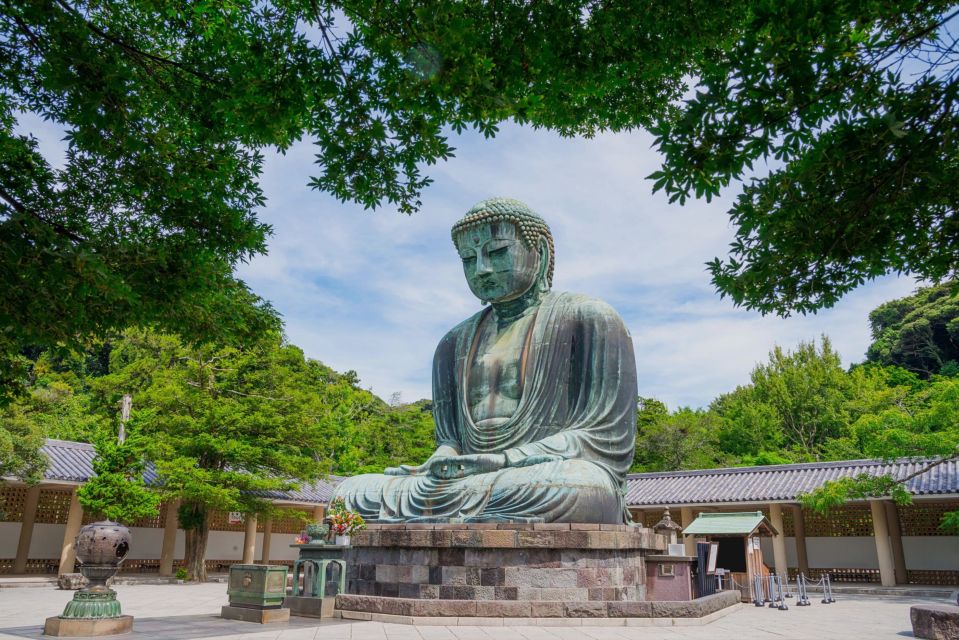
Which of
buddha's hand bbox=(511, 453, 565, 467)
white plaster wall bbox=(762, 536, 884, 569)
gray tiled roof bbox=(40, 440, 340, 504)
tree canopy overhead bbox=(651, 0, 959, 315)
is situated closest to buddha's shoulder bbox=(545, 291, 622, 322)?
buddha's hand bbox=(511, 453, 565, 467)

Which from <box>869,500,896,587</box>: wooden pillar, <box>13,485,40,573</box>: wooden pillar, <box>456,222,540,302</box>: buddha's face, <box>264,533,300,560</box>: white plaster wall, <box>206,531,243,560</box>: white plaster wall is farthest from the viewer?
<box>264,533,300,560</box>: white plaster wall

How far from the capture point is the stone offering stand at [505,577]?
7.23m

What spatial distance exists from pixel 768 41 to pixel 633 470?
27014mm

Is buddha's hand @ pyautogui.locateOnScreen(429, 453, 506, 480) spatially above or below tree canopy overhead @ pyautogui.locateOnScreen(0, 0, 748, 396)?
below

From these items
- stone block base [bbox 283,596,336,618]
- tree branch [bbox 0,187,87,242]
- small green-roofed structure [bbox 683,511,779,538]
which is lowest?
stone block base [bbox 283,596,336,618]

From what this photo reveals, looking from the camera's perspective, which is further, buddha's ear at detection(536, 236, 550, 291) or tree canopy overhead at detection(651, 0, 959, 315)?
buddha's ear at detection(536, 236, 550, 291)

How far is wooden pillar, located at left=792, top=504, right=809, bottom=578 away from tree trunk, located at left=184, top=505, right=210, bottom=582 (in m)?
16.7

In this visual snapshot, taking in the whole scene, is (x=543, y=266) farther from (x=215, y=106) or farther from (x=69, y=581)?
(x=69, y=581)

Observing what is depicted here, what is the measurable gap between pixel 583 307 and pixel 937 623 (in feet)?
18.0

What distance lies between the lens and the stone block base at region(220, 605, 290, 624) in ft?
23.4

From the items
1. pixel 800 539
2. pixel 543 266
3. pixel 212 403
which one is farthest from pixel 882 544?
pixel 212 403

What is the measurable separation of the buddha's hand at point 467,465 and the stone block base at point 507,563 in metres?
0.99

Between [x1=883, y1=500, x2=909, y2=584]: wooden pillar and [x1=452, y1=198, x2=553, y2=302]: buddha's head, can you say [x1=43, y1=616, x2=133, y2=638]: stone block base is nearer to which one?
[x1=452, y1=198, x2=553, y2=302]: buddha's head

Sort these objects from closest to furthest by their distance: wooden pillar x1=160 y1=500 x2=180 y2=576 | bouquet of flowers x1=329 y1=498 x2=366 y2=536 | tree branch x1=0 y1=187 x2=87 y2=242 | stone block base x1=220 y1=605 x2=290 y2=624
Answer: tree branch x1=0 y1=187 x2=87 y2=242
stone block base x1=220 y1=605 x2=290 y2=624
bouquet of flowers x1=329 y1=498 x2=366 y2=536
wooden pillar x1=160 y1=500 x2=180 y2=576
